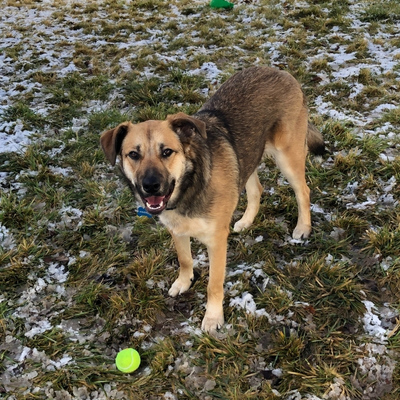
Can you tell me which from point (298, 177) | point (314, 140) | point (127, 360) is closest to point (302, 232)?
point (298, 177)

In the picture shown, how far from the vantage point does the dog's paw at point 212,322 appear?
292 centimetres

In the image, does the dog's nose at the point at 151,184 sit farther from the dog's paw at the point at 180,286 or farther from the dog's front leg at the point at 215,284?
the dog's paw at the point at 180,286

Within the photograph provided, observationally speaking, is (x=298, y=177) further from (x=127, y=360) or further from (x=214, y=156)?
(x=127, y=360)

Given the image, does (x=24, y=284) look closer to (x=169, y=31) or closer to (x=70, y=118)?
(x=70, y=118)

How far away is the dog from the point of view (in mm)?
2658

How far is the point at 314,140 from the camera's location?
3.97 metres

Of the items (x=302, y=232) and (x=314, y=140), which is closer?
(x=302, y=232)

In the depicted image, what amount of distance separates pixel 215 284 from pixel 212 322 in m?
0.31

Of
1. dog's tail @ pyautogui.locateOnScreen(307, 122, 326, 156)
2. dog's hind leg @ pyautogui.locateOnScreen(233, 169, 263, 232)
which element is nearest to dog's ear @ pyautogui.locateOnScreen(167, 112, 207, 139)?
dog's hind leg @ pyautogui.locateOnScreen(233, 169, 263, 232)

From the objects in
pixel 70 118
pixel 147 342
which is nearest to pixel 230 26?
pixel 70 118

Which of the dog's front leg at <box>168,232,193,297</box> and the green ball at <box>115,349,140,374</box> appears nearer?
the green ball at <box>115,349,140,374</box>

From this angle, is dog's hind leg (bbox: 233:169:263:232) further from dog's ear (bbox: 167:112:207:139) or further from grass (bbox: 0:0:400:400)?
A: dog's ear (bbox: 167:112:207:139)

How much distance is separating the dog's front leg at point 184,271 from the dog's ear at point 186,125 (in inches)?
37.2

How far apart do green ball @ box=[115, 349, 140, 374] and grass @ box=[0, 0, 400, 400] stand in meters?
0.07
